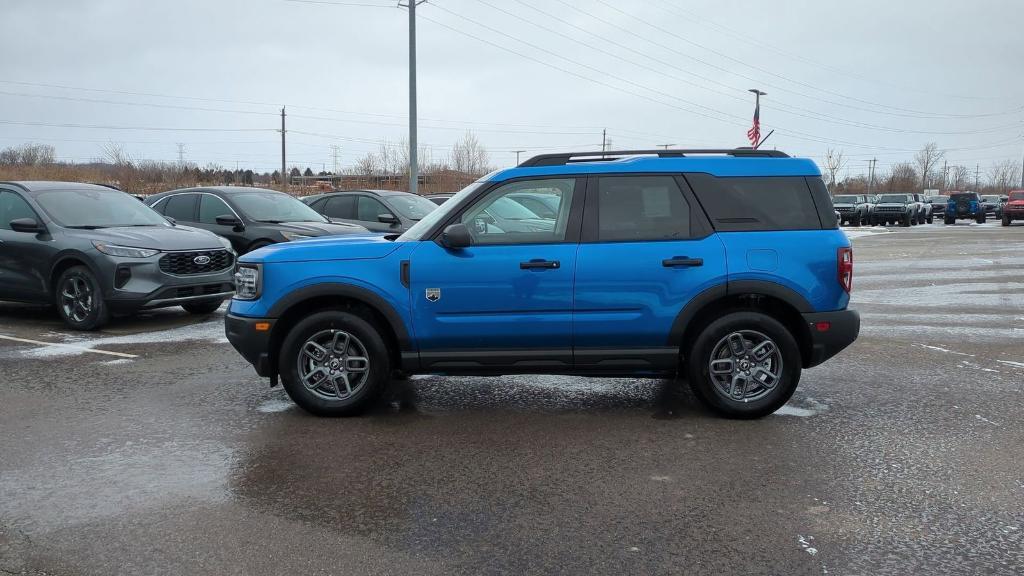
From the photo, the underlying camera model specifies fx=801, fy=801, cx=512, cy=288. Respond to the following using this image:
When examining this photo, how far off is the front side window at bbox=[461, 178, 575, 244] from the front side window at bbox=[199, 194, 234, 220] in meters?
8.44

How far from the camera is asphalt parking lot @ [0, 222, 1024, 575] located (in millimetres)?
3559

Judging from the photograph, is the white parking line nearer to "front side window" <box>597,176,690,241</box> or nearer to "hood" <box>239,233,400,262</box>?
"hood" <box>239,233,400,262</box>

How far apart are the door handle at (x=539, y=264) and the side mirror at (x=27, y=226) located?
7.06 meters

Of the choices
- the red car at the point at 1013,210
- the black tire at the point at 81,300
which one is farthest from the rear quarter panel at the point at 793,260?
the red car at the point at 1013,210

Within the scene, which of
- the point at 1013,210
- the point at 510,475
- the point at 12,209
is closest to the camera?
the point at 510,475

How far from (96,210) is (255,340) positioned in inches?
232

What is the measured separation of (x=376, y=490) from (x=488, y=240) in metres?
1.99

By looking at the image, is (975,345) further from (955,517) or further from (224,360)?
(224,360)

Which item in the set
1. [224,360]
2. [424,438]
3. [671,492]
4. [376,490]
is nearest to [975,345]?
[671,492]

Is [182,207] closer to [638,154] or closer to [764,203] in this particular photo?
[638,154]

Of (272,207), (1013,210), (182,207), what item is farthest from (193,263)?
(1013,210)

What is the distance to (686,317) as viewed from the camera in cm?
550

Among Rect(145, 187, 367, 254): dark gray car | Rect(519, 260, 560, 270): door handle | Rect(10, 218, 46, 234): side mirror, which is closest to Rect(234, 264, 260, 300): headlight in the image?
Rect(519, 260, 560, 270): door handle

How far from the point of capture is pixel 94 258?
30.3 ft
